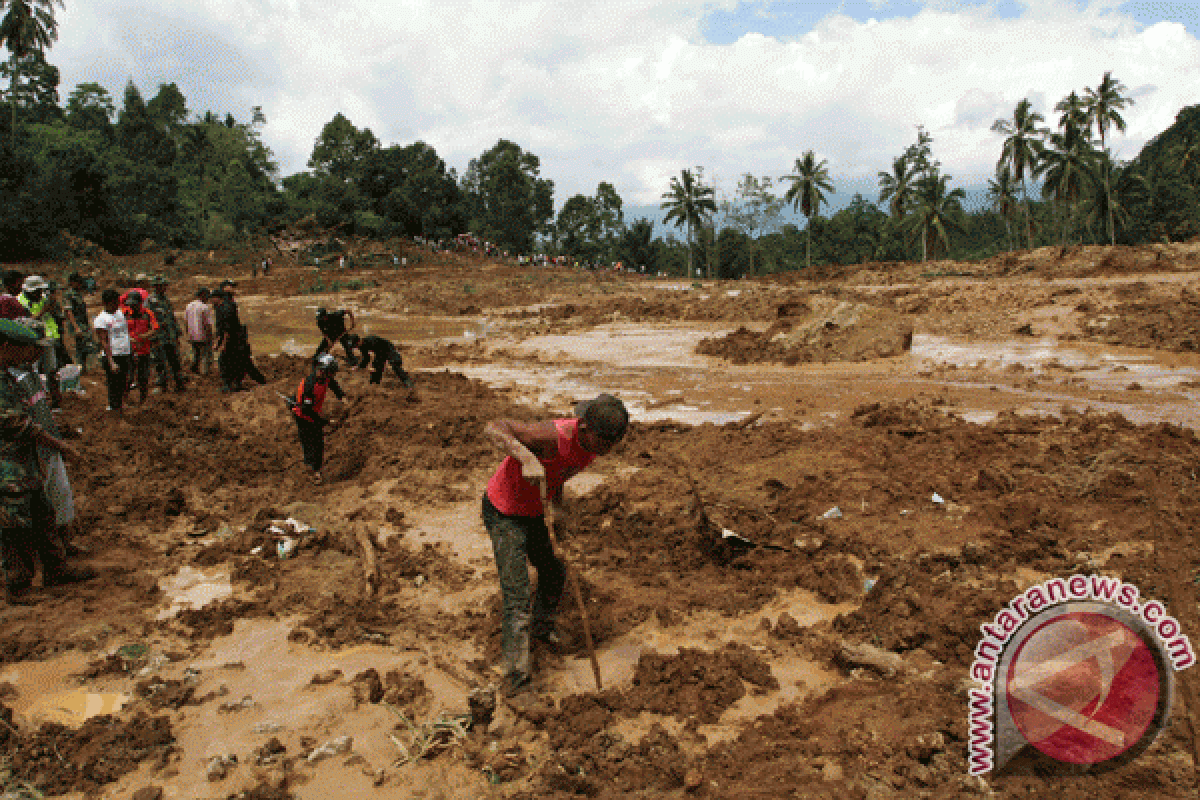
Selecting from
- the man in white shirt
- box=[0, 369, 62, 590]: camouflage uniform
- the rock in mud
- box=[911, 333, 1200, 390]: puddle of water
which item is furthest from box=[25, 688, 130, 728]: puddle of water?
box=[911, 333, 1200, 390]: puddle of water

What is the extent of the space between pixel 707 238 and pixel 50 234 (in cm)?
3722

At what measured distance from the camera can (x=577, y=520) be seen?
19.3 feet

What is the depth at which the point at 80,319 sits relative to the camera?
30.8ft

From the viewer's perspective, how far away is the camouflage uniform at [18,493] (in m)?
4.14

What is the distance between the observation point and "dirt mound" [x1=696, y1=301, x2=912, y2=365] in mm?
13156

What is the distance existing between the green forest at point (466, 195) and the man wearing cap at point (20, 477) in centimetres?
3625

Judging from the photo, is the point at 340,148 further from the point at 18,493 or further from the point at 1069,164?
the point at 18,493

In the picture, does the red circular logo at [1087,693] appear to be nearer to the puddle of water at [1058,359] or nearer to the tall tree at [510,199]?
the puddle of water at [1058,359]

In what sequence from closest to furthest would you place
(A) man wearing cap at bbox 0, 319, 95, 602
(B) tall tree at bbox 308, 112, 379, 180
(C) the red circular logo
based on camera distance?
1. (C) the red circular logo
2. (A) man wearing cap at bbox 0, 319, 95, 602
3. (B) tall tree at bbox 308, 112, 379, 180

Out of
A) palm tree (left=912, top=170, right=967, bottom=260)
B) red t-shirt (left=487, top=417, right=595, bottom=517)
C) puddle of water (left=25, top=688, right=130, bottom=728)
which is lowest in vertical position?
puddle of water (left=25, top=688, right=130, bottom=728)

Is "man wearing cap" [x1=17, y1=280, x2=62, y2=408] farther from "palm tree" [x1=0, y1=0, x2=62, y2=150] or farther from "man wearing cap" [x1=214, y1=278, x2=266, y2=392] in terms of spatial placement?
"palm tree" [x1=0, y1=0, x2=62, y2=150]

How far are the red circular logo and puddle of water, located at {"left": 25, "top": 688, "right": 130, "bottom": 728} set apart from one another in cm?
409

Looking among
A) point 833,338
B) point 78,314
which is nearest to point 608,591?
point 78,314

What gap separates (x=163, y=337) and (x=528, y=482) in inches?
328
